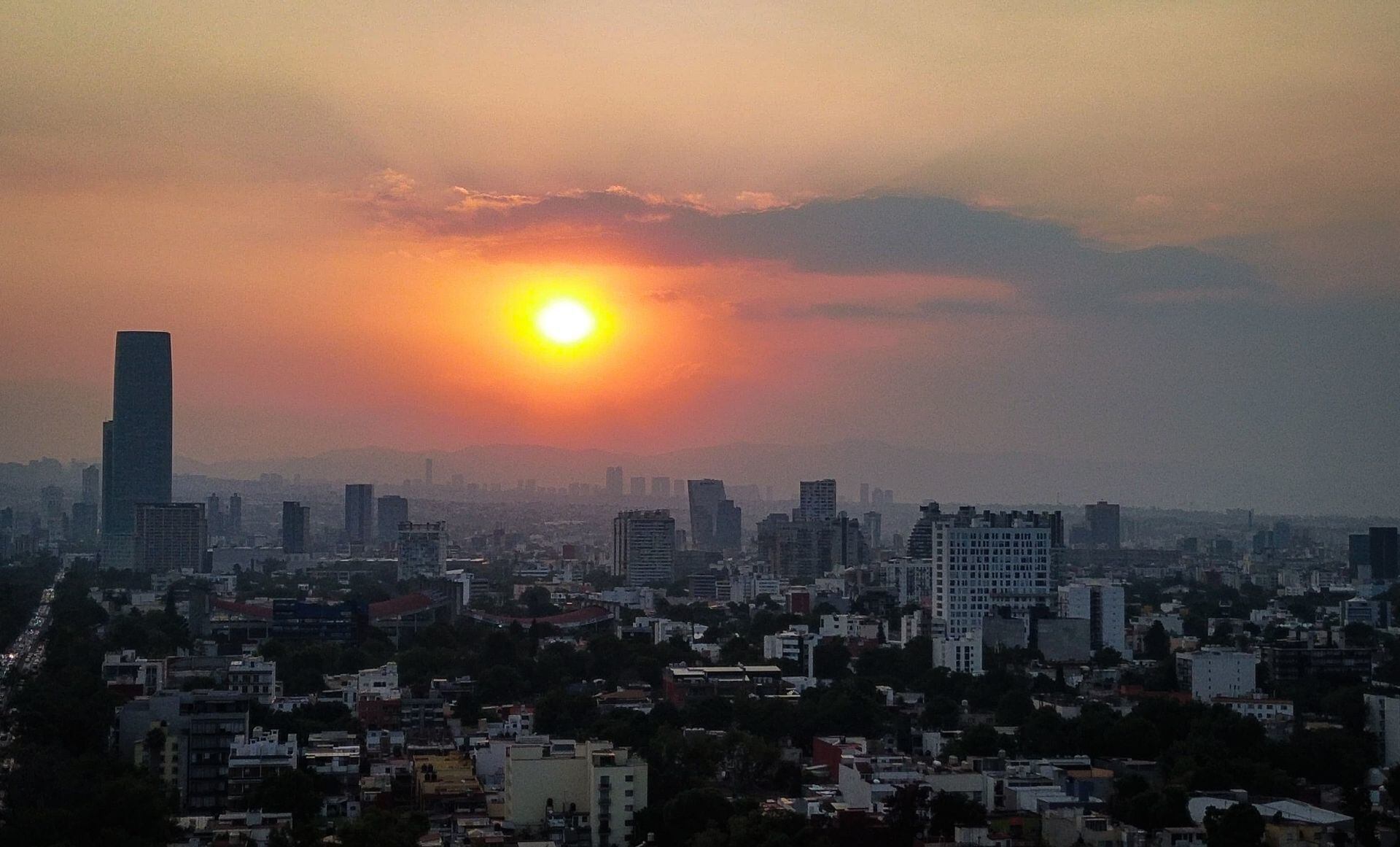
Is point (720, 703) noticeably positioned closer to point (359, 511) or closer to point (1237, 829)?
point (1237, 829)

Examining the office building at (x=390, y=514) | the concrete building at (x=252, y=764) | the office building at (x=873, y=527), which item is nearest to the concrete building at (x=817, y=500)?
the office building at (x=873, y=527)

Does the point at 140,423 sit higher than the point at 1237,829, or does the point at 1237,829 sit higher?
the point at 140,423

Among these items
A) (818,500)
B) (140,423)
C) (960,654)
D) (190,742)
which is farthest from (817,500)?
(190,742)

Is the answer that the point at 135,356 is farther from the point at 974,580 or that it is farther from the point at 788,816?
the point at 788,816

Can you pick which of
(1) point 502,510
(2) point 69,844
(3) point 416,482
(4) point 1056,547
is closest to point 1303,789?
(2) point 69,844

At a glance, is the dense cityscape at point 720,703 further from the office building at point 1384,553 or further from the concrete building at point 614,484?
the concrete building at point 614,484

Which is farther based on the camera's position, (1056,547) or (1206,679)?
(1056,547)
